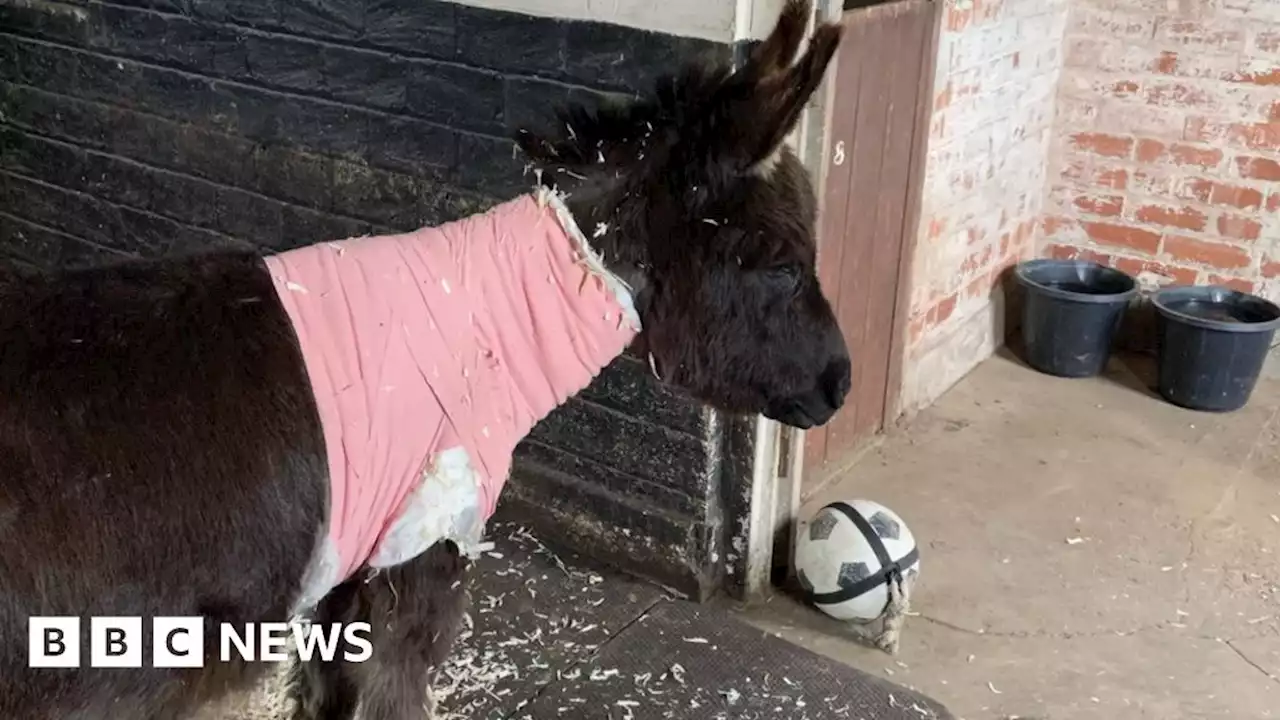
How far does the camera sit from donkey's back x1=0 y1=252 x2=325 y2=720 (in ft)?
A: 4.02

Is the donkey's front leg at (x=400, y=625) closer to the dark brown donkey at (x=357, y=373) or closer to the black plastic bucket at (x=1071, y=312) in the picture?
the dark brown donkey at (x=357, y=373)

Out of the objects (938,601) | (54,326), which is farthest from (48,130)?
(938,601)

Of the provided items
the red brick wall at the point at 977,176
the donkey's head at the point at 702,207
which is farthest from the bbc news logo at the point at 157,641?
the red brick wall at the point at 977,176

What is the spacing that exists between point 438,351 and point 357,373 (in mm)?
109

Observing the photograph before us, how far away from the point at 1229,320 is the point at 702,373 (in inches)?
112

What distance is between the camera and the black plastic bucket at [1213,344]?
3.66 meters

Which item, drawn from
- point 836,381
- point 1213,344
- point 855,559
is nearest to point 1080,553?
point 855,559

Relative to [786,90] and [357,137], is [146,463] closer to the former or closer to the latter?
[786,90]

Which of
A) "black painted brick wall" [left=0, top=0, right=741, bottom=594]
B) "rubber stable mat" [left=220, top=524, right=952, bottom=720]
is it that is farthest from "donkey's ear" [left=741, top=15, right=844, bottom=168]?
"rubber stable mat" [left=220, top=524, right=952, bottom=720]

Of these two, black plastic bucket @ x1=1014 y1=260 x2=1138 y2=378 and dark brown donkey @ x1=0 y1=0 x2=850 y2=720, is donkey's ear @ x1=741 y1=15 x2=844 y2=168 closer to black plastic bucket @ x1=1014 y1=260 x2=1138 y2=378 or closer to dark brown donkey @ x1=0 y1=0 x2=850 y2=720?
dark brown donkey @ x1=0 y1=0 x2=850 y2=720

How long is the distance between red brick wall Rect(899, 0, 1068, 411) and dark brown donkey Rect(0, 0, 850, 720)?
5.99 ft

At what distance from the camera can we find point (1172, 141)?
3.99 m

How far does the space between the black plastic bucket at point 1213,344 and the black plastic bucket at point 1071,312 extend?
0.53ft

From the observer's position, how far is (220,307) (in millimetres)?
1395
